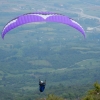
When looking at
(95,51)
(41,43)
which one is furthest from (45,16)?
(41,43)

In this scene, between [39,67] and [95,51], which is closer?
[39,67]

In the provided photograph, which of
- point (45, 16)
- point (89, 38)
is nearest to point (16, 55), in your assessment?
point (89, 38)

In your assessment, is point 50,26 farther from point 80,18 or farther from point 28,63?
point 28,63

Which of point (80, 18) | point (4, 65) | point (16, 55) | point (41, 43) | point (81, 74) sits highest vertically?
point (80, 18)

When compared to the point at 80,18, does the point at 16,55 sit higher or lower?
lower

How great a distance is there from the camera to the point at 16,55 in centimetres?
11712

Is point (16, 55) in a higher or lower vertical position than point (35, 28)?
lower

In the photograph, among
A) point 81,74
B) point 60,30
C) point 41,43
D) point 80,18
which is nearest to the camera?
point 81,74

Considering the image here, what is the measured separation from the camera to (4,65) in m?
106

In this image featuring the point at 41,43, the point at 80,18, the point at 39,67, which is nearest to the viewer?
the point at 39,67

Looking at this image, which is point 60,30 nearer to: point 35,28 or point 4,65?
point 35,28

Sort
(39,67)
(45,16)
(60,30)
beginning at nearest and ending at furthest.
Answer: (45,16) < (39,67) < (60,30)

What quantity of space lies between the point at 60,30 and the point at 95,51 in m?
39.5

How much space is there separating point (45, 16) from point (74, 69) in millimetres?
79949
